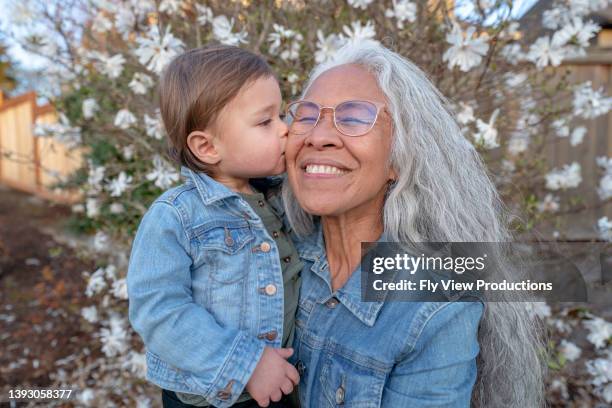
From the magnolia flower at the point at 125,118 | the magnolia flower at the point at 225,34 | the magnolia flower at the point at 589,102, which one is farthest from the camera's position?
the magnolia flower at the point at 589,102

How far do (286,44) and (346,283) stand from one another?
136 centimetres

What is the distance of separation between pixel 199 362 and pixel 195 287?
0.76ft

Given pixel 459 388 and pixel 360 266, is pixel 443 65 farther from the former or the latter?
pixel 459 388

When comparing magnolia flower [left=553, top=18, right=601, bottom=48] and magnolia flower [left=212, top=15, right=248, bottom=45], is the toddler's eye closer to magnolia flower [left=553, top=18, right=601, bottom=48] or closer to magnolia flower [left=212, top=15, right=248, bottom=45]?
magnolia flower [left=212, top=15, right=248, bottom=45]

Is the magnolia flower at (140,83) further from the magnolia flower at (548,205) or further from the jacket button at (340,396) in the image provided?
the magnolia flower at (548,205)

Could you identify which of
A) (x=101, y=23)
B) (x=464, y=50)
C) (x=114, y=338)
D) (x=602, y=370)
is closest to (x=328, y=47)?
(x=464, y=50)

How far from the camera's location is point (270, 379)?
1518 mm

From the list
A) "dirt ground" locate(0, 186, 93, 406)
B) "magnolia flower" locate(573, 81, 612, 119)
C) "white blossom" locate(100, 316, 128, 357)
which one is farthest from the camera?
"dirt ground" locate(0, 186, 93, 406)

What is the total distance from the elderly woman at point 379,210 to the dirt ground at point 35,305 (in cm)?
264

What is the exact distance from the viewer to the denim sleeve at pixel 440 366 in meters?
1.37

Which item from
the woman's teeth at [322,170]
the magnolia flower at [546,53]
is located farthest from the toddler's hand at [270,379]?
the magnolia flower at [546,53]

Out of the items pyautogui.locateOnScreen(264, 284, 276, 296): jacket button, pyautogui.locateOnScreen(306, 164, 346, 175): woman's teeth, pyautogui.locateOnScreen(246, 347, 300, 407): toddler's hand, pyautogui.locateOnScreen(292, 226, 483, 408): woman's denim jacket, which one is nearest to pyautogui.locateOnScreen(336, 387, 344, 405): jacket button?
pyautogui.locateOnScreen(292, 226, 483, 408): woman's denim jacket

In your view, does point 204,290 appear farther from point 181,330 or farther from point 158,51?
point 158,51

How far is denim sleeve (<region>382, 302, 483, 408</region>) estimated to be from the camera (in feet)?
4.49
